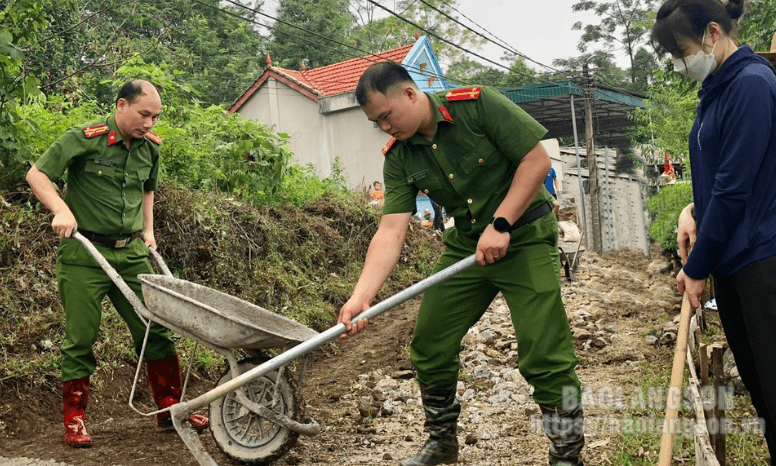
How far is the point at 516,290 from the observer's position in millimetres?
3414

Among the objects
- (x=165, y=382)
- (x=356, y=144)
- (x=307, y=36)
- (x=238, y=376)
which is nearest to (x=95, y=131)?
(x=165, y=382)

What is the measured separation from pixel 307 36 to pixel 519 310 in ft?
104

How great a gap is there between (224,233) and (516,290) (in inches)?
186

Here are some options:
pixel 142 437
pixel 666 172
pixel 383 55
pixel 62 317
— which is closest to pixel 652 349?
pixel 142 437

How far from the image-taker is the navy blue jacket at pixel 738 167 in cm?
244

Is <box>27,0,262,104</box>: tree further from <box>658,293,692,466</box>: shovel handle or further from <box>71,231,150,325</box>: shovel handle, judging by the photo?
<box>658,293,692,466</box>: shovel handle

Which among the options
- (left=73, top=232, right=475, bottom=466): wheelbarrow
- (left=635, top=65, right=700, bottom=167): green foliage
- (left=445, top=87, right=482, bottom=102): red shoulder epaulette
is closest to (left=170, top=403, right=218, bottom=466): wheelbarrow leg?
(left=73, top=232, right=475, bottom=466): wheelbarrow

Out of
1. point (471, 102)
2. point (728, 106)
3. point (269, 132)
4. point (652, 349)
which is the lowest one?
point (652, 349)

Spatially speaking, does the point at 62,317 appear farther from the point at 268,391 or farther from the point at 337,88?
the point at 337,88

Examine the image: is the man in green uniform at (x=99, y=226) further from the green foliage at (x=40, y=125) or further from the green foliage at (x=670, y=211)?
the green foliage at (x=670, y=211)

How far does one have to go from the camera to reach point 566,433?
128 inches

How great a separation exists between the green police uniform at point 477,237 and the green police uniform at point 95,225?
1.72 m

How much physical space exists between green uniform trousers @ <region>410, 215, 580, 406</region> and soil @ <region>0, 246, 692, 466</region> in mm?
768

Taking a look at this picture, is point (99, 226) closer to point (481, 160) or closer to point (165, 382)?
point (165, 382)
